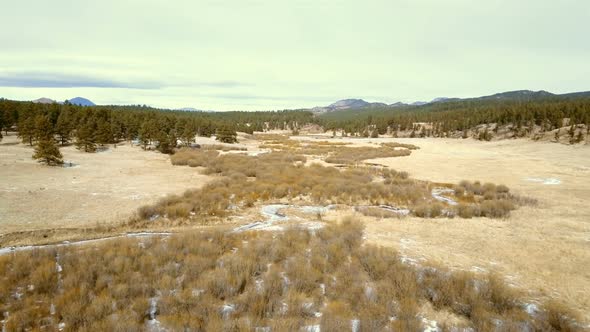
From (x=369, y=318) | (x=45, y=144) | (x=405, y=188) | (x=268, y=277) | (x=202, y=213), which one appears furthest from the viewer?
(x=45, y=144)

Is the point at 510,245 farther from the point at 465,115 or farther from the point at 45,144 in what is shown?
the point at 465,115

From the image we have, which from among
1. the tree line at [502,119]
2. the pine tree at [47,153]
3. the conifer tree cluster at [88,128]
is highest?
the tree line at [502,119]

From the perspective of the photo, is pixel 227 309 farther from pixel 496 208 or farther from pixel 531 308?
pixel 496 208

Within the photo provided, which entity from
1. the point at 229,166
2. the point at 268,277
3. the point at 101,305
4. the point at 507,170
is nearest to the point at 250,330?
the point at 268,277

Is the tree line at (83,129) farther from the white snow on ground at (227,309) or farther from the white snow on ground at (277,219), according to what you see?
the white snow on ground at (227,309)

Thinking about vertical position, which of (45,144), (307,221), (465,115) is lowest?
(307,221)

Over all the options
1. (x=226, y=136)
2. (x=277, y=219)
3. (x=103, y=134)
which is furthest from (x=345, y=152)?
(x=103, y=134)

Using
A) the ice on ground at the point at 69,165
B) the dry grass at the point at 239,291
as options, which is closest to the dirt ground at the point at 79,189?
the ice on ground at the point at 69,165

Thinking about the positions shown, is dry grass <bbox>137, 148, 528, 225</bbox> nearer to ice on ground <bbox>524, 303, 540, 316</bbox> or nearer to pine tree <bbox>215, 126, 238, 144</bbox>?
ice on ground <bbox>524, 303, 540, 316</bbox>
